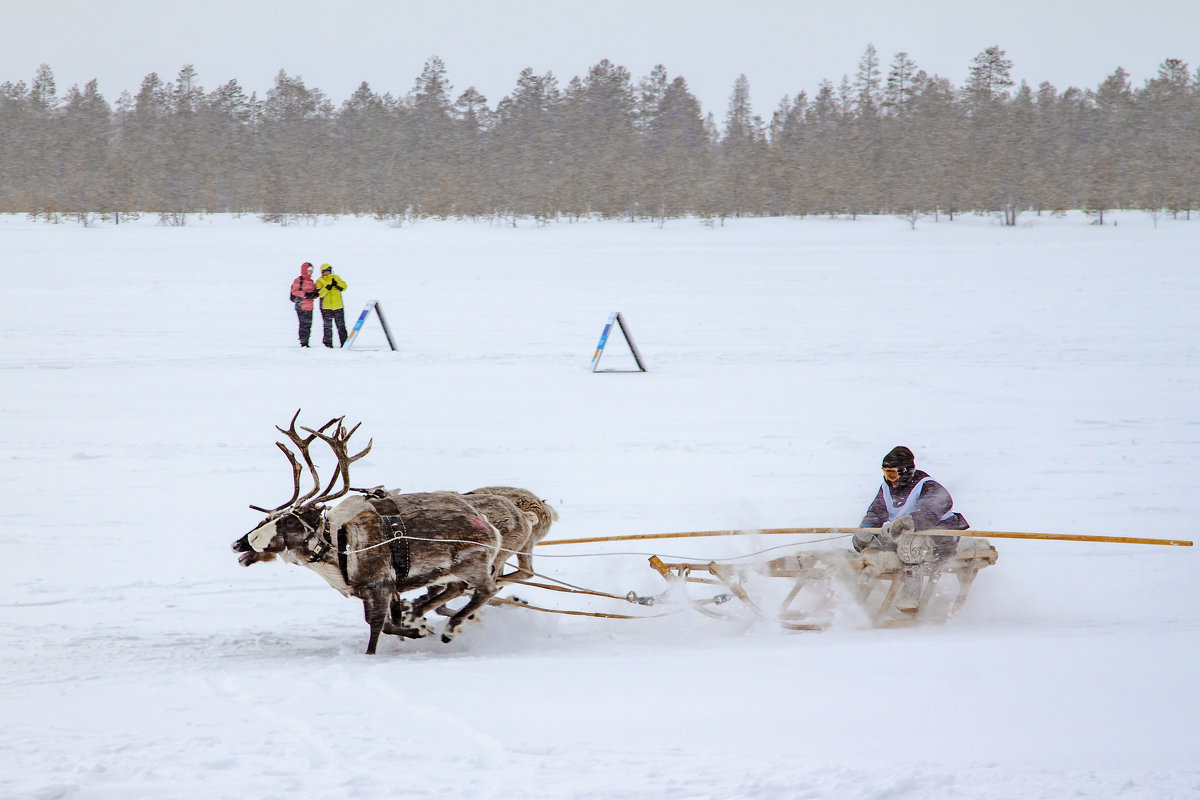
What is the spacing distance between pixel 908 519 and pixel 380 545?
3.31m

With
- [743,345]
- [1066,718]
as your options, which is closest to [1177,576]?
[1066,718]

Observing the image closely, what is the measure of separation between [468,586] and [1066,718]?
3276mm

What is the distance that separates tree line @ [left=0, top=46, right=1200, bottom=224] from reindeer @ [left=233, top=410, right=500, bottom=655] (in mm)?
44103

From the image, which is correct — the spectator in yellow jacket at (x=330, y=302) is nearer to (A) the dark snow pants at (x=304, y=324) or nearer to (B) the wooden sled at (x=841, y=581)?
(A) the dark snow pants at (x=304, y=324)

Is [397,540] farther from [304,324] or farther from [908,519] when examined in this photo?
[304,324]

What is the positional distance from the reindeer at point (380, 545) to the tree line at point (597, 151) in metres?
Result: 44.1

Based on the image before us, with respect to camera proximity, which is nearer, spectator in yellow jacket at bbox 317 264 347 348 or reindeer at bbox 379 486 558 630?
reindeer at bbox 379 486 558 630

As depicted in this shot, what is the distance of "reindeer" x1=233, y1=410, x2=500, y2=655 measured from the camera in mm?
5996

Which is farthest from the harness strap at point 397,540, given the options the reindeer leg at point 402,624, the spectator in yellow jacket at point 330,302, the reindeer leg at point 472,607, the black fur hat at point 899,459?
the spectator in yellow jacket at point 330,302

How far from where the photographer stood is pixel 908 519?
6.84 m

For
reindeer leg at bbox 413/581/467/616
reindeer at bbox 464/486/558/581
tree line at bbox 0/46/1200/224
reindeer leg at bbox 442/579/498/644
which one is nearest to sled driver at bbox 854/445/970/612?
reindeer at bbox 464/486/558/581

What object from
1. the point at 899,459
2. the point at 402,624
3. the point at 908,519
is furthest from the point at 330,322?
the point at 908,519

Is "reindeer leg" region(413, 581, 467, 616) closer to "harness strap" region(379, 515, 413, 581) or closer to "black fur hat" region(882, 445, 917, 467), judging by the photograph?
"harness strap" region(379, 515, 413, 581)

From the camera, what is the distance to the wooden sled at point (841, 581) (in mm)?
6793
